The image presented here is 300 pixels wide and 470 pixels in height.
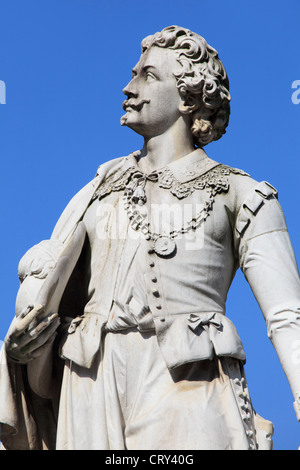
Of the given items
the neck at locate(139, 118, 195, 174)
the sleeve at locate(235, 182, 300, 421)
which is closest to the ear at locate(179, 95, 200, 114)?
the neck at locate(139, 118, 195, 174)

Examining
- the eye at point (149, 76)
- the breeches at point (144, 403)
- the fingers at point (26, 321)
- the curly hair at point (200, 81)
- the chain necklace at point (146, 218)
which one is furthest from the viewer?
the eye at point (149, 76)

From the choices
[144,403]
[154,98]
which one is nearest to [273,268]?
[144,403]

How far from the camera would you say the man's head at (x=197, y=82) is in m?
10.7

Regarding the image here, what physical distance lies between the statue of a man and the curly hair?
A: 13mm

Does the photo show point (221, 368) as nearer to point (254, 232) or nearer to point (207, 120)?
point (254, 232)

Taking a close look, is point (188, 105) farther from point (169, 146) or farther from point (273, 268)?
point (273, 268)

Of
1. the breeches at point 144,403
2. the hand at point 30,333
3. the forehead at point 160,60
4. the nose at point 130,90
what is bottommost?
the breeches at point 144,403

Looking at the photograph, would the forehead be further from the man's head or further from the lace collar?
the lace collar

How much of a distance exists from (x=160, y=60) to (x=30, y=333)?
9.07 feet

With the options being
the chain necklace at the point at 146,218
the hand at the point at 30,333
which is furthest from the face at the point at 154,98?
the hand at the point at 30,333

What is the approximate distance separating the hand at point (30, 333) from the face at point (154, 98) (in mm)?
1953

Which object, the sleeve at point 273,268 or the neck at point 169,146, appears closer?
the sleeve at point 273,268

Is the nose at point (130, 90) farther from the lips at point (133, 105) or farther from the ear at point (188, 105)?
the ear at point (188, 105)
